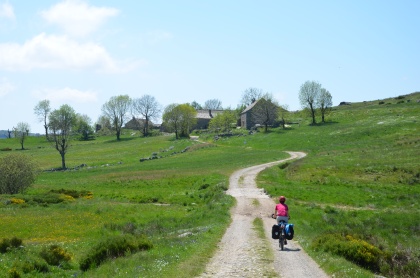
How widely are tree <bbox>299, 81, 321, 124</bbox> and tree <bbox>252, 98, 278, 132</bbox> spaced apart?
9.33 m

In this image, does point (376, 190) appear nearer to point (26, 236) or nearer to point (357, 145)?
point (26, 236)

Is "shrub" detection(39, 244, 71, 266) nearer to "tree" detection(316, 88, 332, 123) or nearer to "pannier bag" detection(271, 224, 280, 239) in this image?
"pannier bag" detection(271, 224, 280, 239)

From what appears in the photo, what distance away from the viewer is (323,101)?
387 feet

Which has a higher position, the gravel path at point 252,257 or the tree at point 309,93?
the tree at point 309,93

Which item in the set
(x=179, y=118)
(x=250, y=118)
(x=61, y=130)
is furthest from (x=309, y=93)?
(x=61, y=130)

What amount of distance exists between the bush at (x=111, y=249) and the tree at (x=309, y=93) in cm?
10308

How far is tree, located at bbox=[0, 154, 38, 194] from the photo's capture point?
52.9 meters

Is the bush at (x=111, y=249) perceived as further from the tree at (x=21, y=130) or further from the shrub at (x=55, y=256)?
the tree at (x=21, y=130)

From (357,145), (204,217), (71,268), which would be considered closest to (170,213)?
(204,217)

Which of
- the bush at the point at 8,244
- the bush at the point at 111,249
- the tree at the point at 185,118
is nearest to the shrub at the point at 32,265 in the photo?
the bush at the point at 111,249

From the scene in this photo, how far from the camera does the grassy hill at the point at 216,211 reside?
1798 cm

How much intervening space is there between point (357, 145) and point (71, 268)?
69489 mm

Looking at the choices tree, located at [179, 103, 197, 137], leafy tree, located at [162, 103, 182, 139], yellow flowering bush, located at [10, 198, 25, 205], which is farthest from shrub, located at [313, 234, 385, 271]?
tree, located at [179, 103, 197, 137]

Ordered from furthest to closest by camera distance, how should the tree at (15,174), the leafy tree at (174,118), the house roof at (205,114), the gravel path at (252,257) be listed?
the house roof at (205,114) < the leafy tree at (174,118) < the tree at (15,174) < the gravel path at (252,257)
